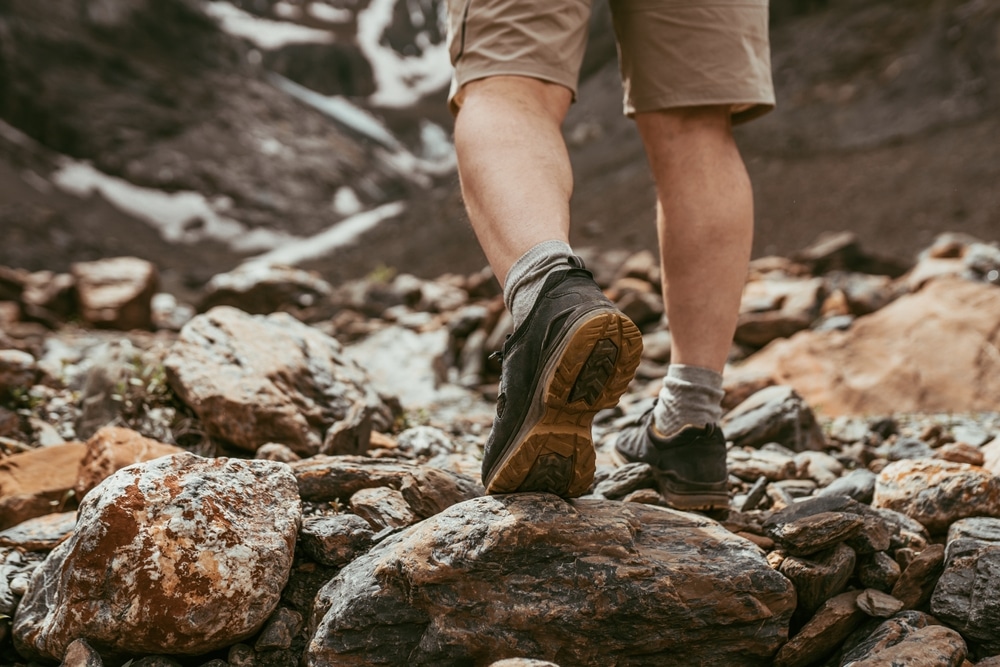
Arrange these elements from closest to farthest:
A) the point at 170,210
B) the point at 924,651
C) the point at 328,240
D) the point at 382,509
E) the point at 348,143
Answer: the point at 924,651 < the point at 382,509 < the point at 328,240 < the point at 170,210 < the point at 348,143

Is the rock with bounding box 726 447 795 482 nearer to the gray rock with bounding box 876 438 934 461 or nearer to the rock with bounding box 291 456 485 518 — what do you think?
the gray rock with bounding box 876 438 934 461

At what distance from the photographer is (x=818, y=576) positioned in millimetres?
1247

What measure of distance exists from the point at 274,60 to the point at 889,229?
23890mm

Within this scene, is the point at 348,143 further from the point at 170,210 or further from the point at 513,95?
the point at 513,95

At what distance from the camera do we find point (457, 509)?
126 cm

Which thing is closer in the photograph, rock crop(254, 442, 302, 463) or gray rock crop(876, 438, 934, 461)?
rock crop(254, 442, 302, 463)

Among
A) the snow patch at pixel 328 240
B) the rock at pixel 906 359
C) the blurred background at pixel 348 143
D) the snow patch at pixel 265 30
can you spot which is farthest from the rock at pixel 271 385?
the snow patch at pixel 265 30

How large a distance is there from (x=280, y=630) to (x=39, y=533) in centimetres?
59

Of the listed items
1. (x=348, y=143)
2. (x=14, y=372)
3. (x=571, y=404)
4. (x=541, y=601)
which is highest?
(x=571, y=404)

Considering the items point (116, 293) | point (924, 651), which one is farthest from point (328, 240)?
point (924, 651)

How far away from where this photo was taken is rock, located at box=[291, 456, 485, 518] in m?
1.47

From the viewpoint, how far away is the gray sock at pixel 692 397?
154cm

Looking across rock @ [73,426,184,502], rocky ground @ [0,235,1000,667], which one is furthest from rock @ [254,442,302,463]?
rock @ [73,426,184,502]

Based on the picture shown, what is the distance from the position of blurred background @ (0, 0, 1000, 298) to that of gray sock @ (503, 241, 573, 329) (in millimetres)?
7494
